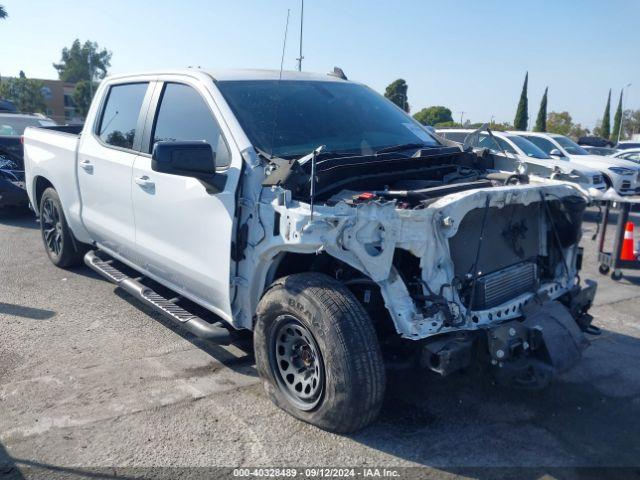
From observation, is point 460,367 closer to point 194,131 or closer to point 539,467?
point 539,467

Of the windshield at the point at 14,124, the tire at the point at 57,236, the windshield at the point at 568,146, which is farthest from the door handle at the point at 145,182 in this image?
the windshield at the point at 568,146

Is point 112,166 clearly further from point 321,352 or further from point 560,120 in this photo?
point 560,120

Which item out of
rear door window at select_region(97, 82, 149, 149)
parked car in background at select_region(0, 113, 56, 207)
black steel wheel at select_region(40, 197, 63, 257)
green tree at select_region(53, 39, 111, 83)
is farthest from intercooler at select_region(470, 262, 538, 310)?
green tree at select_region(53, 39, 111, 83)

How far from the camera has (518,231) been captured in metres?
3.83

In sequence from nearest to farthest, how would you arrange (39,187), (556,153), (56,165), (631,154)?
(56,165)
(39,187)
(556,153)
(631,154)

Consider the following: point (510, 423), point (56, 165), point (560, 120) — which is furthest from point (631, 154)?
point (560, 120)

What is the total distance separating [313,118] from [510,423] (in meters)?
2.43

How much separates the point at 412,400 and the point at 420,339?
2.87ft

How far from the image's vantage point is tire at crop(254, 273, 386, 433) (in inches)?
124

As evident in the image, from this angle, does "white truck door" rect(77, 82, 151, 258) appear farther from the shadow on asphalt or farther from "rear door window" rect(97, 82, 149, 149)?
the shadow on asphalt

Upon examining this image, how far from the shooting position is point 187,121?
435 centimetres

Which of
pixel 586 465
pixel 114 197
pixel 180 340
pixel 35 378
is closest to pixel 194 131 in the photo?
pixel 114 197

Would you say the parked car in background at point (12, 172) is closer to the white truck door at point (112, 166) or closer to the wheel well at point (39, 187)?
the wheel well at point (39, 187)

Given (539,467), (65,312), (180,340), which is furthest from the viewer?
(65,312)
